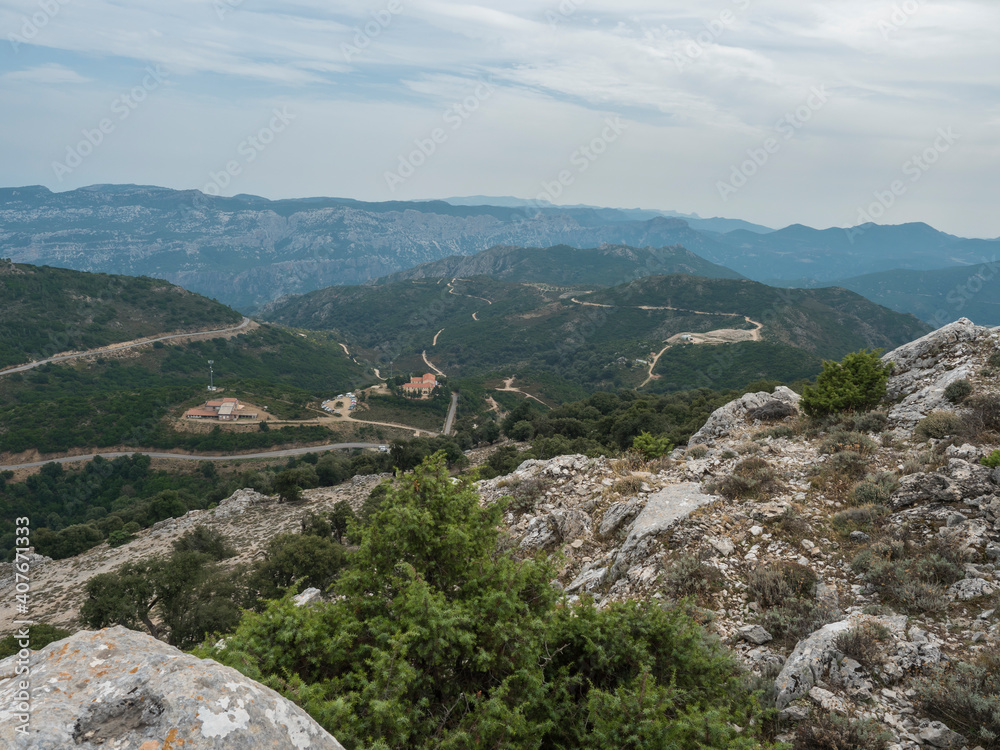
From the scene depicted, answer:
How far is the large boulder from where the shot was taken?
3.41 metres

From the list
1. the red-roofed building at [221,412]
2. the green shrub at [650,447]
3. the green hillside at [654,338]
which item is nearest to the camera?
the green shrub at [650,447]

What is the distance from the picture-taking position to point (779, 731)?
19.7ft

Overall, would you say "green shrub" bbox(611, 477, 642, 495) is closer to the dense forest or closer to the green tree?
the green tree

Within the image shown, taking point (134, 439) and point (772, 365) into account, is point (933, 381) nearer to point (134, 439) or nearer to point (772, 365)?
point (134, 439)

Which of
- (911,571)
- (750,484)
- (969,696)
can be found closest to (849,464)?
(750,484)

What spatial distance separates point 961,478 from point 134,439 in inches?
3457

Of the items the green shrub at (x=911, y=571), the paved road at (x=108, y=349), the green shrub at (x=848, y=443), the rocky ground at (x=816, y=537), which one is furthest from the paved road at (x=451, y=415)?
the paved road at (x=108, y=349)

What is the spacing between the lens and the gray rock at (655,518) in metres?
10.6

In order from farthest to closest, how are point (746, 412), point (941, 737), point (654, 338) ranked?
point (654, 338)
point (746, 412)
point (941, 737)

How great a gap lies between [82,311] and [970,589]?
163761 millimetres

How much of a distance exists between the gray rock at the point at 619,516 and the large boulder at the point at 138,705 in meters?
9.49

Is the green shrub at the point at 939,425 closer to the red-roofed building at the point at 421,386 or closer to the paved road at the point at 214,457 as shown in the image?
the paved road at the point at 214,457

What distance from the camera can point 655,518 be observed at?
11305 millimetres

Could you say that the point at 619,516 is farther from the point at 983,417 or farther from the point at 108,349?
the point at 108,349
